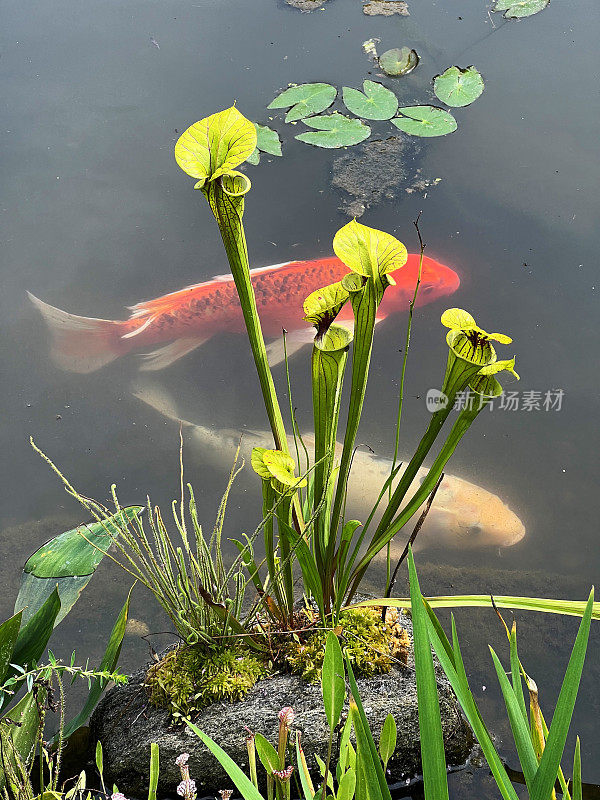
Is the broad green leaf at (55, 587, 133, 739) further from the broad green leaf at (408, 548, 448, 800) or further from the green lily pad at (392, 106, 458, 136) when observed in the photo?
the green lily pad at (392, 106, 458, 136)

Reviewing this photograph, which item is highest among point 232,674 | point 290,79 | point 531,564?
point 290,79

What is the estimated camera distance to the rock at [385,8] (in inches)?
133

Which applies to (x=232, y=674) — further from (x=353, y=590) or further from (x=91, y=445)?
(x=91, y=445)

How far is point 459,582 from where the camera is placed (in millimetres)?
1745

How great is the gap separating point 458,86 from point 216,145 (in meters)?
2.44

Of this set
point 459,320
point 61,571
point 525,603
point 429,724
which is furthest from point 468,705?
point 61,571

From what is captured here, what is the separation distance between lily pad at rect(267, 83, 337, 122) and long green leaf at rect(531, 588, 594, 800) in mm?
2665

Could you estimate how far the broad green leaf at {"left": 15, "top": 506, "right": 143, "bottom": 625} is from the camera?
4.44 feet

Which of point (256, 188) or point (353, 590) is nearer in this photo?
point (353, 590)

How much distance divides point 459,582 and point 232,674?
71 cm

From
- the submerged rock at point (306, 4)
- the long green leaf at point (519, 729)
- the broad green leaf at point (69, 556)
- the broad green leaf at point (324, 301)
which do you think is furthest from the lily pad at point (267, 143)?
the long green leaf at point (519, 729)

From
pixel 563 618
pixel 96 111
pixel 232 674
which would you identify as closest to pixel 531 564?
pixel 563 618

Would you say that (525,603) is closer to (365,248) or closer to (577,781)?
(577,781)

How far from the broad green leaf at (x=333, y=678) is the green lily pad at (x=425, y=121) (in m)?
2.53
